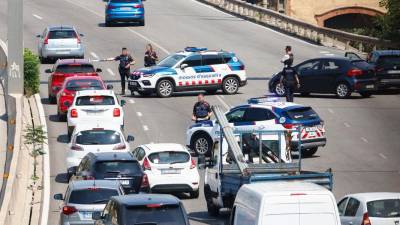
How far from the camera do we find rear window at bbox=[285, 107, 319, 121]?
110 feet

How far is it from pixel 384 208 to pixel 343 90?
21176 mm

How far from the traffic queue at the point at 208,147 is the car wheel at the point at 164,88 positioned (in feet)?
0.12

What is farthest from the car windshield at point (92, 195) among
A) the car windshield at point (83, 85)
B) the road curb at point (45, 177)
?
the car windshield at point (83, 85)

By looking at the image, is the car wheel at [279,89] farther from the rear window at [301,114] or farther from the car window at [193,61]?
the rear window at [301,114]

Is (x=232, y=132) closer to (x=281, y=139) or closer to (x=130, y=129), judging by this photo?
(x=281, y=139)

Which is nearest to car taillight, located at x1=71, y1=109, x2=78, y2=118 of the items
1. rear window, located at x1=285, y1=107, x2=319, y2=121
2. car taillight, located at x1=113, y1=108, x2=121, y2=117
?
car taillight, located at x1=113, y1=108, x2=121, y2=117

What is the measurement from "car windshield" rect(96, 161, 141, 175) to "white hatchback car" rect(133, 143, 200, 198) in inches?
54.2

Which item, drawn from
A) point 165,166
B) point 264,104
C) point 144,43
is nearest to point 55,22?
point 144,43

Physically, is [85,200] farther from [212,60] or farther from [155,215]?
[212,60]

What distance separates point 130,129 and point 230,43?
20.6 metres

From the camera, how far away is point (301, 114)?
110ft

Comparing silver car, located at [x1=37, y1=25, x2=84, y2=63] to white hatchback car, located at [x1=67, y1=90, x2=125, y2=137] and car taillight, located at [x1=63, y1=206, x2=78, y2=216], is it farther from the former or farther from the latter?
car taillight, located at [x1=63, y1=206, x2=78, y2=216]

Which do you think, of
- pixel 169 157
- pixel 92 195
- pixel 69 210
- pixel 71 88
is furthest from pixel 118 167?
pixel 71 88

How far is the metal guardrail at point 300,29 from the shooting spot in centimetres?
5684
